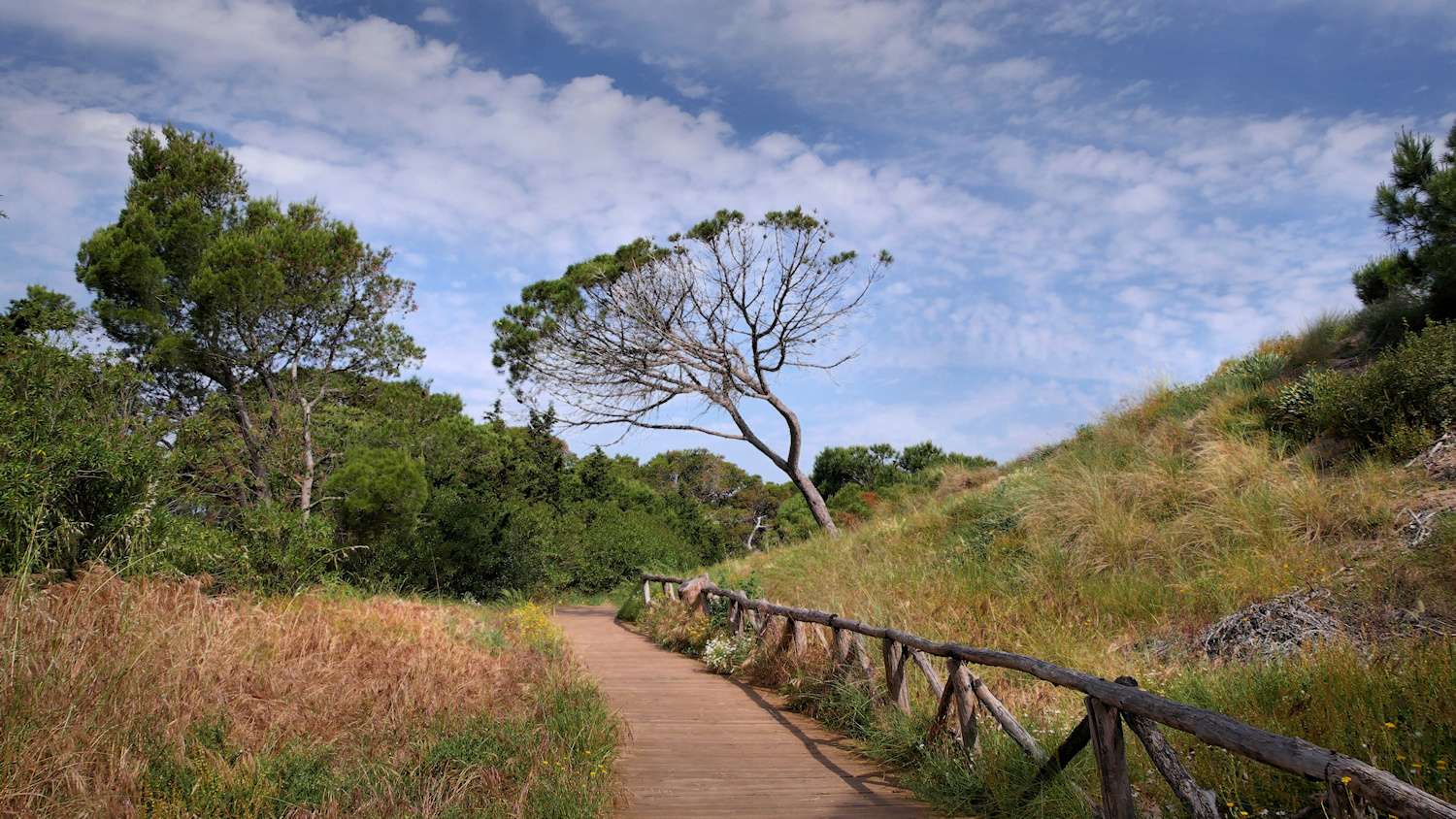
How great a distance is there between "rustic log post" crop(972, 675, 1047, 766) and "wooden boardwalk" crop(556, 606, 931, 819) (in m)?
0.64

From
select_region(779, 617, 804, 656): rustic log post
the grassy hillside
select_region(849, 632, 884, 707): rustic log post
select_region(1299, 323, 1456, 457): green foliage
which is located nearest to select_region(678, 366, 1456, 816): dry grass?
the grassy hillside

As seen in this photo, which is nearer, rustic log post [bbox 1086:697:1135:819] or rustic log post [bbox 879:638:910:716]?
rustic log post [bbox 1086:697:1135:819]

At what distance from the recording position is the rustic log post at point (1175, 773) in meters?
2.95

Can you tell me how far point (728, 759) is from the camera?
529 cm

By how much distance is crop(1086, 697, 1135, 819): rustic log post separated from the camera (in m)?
3.27

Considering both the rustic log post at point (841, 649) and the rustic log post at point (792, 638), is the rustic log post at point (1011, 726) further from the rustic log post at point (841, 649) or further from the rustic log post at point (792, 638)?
the rustic log post at point (792, 638)

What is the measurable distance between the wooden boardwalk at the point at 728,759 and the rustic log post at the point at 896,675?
1.75 ft

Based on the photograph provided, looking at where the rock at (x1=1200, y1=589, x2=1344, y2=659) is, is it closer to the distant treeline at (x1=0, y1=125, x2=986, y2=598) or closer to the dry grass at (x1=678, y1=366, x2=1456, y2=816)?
the dry grass at (x1=678, y1=366, x2=1456, y2=816)

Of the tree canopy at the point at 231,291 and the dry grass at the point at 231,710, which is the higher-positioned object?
the tree canopy at the point at 231,291

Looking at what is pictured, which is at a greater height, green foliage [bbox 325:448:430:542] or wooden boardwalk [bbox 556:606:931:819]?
green foliage [bbox 325:448:430:542]

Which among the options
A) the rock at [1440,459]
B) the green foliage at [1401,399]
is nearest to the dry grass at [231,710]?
the rock at [1440,459]

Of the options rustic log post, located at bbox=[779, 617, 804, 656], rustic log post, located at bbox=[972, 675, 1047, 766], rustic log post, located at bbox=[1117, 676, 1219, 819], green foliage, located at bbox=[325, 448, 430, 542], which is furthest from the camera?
green foliage, located at bbox=[325, 448, 430, 542]

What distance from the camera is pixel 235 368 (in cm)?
1573

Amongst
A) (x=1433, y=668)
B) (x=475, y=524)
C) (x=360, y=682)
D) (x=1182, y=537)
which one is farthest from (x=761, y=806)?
(x=475, y=524)
